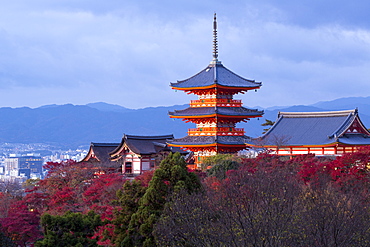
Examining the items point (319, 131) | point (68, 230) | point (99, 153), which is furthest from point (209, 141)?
point (68, 230)

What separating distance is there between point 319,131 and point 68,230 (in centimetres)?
1838

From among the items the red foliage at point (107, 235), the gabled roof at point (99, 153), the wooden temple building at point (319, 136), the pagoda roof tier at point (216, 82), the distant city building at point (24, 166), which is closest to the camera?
the red foliage at point (107, 235)

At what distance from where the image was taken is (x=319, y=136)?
3912cm

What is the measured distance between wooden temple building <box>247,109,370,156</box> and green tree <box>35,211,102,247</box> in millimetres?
15053

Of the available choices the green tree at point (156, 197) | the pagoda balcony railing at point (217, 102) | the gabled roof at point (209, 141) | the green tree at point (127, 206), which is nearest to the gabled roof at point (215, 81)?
the pagoda balcony railing at point (217, 102)

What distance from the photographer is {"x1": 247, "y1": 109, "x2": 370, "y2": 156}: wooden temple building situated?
38.4 metres

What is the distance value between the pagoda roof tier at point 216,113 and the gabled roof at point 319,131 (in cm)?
272

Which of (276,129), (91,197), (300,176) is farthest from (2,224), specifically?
(276,129)

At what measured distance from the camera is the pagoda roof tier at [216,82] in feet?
143

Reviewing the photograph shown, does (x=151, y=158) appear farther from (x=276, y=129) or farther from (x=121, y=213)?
(x=121, y=213)

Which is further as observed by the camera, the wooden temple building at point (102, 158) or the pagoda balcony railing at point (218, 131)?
the wooden temple building at point (102, 158)

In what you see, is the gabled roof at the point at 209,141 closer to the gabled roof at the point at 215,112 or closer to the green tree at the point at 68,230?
the gabled roof at the point at 215,112

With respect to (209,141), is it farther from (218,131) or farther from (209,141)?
(218,131)

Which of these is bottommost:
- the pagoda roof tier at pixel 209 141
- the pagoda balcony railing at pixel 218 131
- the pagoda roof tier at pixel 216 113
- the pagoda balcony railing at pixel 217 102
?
the pagoda roof tier at pixel 209 141
